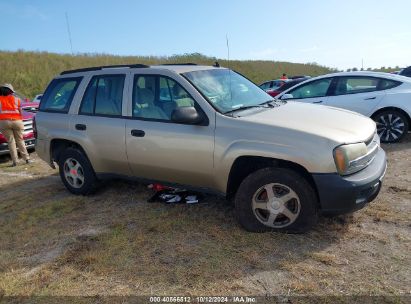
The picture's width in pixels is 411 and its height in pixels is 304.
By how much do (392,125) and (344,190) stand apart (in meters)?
4.92

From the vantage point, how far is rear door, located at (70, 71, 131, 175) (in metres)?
4.89

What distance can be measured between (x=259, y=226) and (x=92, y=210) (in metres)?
2.41

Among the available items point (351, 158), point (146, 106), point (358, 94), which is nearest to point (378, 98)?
point (358, 94)

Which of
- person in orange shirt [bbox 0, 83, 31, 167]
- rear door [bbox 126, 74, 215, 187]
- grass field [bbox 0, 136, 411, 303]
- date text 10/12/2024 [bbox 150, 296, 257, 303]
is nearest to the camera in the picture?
date text 10/12/2024 [bbox 150, 296, 257, 303]

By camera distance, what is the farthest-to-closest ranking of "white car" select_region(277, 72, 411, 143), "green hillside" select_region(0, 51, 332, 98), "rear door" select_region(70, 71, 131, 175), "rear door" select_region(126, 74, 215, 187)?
"green hillside" select_region(0, 51, 332, 98) → "white car" select_region(277, 72, 411, 143) → "rear door" select_region(70, 71, 131, 175) → "rear door" select_region(126, 74, 215, 187)

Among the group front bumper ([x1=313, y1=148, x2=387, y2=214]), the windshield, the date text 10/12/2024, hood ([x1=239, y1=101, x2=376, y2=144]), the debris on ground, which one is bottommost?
the date text 10/12/2024

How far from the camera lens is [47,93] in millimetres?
5926

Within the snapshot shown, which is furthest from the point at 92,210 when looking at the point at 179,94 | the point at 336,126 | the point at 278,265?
the point at 336,126

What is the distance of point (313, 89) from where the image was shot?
8312 millimetres

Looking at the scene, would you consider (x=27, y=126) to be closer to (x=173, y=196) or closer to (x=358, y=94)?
(x=173, y=196)

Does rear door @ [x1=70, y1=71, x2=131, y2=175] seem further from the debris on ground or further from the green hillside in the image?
the green hillside

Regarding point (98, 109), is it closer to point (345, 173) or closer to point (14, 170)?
point (345, 173)

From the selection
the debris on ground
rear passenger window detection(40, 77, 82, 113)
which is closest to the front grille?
rear passenger window detection(40, 77, 82, 113)

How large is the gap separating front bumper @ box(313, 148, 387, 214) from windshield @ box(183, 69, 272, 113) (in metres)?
1.32
